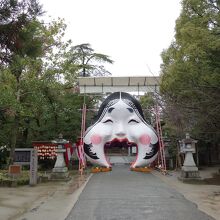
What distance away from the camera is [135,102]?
1069 inches

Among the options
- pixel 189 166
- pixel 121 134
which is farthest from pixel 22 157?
pixel 189 166

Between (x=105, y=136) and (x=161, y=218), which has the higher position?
(x=105, y=136)

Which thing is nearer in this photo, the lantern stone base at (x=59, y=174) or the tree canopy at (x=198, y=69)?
the tree canopy at (x=198, y=69)

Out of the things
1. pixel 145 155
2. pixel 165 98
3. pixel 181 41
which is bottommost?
pixel 145 155

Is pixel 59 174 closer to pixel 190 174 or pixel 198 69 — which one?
pixel 190 174

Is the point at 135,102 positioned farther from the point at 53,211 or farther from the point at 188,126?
the point at 53,211

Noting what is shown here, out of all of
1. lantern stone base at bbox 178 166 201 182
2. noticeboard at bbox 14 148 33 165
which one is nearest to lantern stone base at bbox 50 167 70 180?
noticeboard at bbox 14 148 33 165

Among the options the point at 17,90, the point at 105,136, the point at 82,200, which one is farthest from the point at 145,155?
the point at 82,200

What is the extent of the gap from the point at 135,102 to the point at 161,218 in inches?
707

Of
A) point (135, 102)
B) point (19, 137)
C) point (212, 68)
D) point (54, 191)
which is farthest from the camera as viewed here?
point (19, 137)

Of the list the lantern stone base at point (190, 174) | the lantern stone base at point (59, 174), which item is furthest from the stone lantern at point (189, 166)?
the lantern stone base at point (59, 174)

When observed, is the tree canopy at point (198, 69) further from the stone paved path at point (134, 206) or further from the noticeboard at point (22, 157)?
the noticeboard at point (22, 157)

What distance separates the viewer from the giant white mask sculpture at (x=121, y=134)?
2459 cm

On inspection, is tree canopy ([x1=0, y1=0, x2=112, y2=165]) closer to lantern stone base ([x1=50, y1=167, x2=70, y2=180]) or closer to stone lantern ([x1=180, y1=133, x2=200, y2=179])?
lantern stone base ([x1=50, y1=167, x2=70, y2=180])
